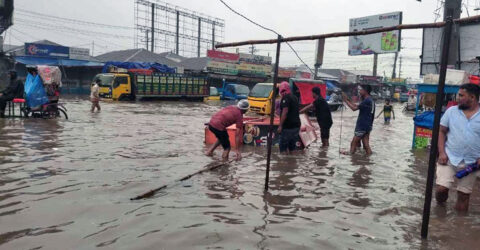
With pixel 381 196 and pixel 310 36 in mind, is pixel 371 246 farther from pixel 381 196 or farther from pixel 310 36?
pixel 310 36

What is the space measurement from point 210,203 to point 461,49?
12638 mm

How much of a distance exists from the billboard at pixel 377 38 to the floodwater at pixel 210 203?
123 ft

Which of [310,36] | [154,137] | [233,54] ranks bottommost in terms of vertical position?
[154,137]

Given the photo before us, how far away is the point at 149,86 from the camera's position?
2858cm

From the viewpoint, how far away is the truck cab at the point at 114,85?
26.4m

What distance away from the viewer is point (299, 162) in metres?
7.99

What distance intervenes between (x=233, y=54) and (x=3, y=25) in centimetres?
2178

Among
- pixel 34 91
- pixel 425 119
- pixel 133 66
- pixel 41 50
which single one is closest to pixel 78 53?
pixel 41 50

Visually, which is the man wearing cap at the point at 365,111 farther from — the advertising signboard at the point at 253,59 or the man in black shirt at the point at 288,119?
the advertising signboard at the point at 253,59

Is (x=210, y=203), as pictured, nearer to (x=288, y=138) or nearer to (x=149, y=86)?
(x=288, y=138)

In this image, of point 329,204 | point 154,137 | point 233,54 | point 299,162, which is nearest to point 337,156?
point 299,162

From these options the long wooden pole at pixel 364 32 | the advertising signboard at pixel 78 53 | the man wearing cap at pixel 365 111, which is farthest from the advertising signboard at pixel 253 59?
the long wooden pole at pixel 364 32

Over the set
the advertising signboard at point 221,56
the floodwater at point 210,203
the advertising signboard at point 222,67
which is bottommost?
the floodwater at point 210,203

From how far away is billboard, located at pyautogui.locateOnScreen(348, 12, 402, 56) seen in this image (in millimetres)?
42625
